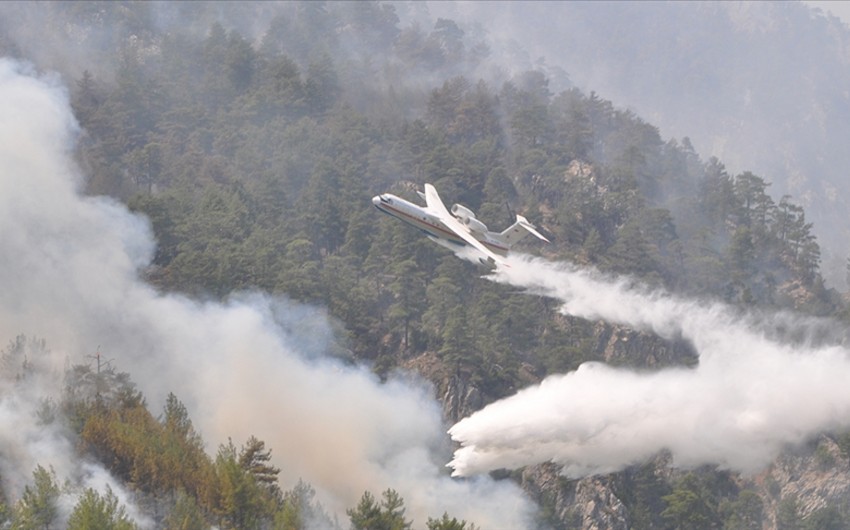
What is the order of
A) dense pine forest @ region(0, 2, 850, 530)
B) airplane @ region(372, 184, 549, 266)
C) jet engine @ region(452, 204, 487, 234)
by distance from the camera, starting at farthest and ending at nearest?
jet engine @ region(452, 204, 487, 234), airplane @ region(372, 184, 549, 266), dense pine forest @ region(0, 2, 850, 530)

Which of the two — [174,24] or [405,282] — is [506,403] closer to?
[405,282]

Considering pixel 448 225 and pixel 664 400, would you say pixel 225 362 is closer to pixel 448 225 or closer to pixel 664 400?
pixel 448 225

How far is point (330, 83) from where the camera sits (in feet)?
482

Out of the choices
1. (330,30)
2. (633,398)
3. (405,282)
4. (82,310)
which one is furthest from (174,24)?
(633,398)

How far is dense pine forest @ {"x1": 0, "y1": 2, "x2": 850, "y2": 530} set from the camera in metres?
75.2

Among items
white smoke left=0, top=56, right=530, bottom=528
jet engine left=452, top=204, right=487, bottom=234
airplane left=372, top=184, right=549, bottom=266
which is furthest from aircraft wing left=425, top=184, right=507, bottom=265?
white smoke left=0, top=56, right=530, bottom=528

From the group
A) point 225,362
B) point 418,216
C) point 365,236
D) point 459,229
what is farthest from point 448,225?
point 365,236

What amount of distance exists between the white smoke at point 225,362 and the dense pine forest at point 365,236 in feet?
5.43

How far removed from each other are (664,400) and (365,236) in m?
30.7

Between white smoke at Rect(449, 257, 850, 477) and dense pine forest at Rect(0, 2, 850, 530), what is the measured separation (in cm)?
326

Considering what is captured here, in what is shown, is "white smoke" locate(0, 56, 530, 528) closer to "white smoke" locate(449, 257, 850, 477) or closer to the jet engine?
"white smoke" locate(449, 257, 850, 477)

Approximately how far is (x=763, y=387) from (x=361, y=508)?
123ft

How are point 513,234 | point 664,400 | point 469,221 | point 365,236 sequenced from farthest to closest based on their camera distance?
point 365,236 < point 664,400 < point 513,234 < point 469,221

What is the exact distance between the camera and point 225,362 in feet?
286
